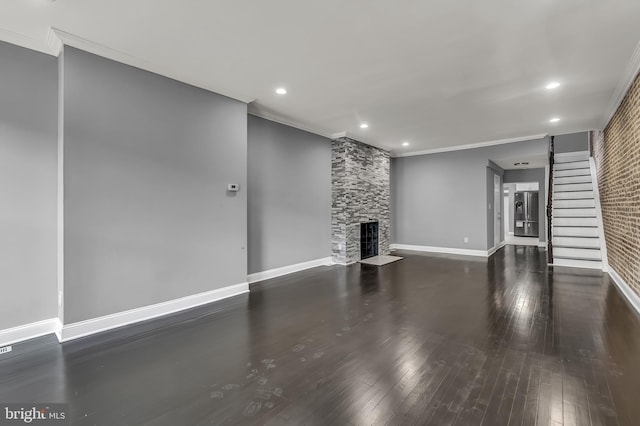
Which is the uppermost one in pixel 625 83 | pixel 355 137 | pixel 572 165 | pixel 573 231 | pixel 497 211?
pixel 355 137

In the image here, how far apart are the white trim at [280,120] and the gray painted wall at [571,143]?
6534 millimetres

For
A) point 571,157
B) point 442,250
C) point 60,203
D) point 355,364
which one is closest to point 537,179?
point 571,157

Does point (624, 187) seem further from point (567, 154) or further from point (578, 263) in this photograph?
point (567, 154)

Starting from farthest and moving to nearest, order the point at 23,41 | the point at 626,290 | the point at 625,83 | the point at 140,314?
the point at 626,290, the point at 625,83, the point at 140,314, the point at 23,41

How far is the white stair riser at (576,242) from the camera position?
19.3ft

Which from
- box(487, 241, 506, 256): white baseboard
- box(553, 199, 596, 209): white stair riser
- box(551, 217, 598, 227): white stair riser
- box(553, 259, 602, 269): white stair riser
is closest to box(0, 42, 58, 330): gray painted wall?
box(553, 259, 602, 269): white stair riser

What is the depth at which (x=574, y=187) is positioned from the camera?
693 cm

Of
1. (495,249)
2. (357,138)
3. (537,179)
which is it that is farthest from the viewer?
(537,179)

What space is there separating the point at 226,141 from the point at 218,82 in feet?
2.55

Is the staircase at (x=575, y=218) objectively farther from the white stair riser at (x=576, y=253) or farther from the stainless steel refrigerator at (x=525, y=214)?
the stainless steel refrigerator at (x=525, y=214)

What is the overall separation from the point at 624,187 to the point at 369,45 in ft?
14.3

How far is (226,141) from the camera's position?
4.16 meters

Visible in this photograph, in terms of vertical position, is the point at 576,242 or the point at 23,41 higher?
the point at 23,41

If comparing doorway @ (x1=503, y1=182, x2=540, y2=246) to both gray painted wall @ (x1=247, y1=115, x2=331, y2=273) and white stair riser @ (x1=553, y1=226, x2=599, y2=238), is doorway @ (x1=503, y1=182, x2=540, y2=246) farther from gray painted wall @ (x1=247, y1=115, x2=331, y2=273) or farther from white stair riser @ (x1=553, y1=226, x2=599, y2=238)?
gray painted wall @ (x1=247, y1=115, x2=331, y2=273)
